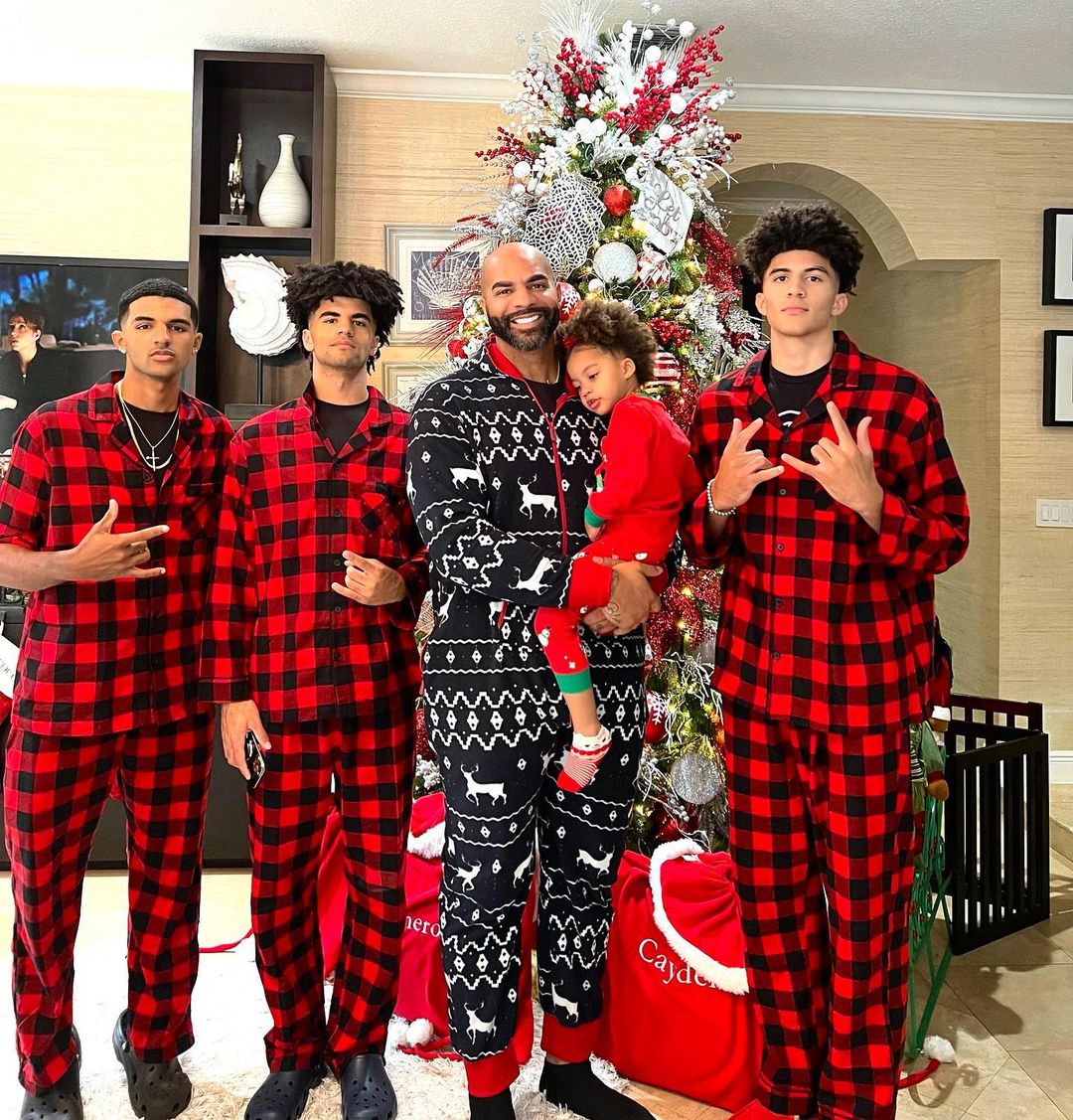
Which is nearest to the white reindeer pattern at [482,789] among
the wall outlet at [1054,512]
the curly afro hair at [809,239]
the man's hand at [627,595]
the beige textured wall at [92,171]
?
the man's hand at [627,595]

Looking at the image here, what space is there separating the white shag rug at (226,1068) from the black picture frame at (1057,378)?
3.17 meters

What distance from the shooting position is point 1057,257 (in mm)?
4051

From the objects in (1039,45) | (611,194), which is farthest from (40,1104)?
(1039,45)

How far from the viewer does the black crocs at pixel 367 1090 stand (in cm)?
190

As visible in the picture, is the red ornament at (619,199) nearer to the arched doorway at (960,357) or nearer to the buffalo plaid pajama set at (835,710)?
the buffalo plaid pajama set at (835,710)

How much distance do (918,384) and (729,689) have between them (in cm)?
63

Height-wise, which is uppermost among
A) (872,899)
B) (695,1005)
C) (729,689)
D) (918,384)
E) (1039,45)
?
(1039,45)

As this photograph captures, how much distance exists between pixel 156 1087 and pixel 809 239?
2.06m

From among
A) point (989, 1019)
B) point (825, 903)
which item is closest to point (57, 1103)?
point (825, 903)

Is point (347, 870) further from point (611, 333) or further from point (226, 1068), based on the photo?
point (611, 333)

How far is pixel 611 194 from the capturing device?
2.81 metres

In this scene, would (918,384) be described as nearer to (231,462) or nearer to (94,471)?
(231,462)

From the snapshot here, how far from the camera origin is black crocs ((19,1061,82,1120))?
191 centimetres

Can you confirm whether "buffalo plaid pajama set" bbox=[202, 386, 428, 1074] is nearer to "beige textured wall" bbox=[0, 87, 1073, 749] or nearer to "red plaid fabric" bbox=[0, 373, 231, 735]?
"red plaid fabric" bbox=[0, 373, 231, 735]
